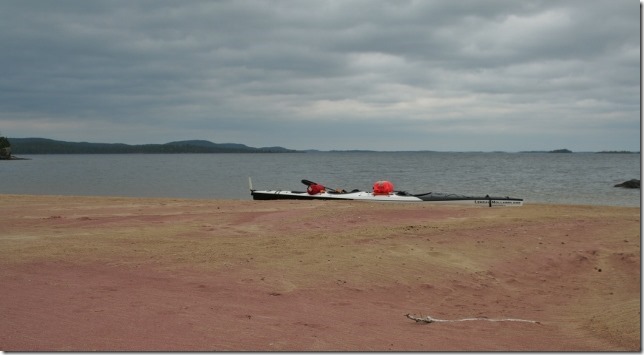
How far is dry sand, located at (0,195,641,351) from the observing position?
5.89 m

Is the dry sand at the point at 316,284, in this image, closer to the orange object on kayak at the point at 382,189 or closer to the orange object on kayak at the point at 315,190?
the orange object on kayak at the point at 382,189

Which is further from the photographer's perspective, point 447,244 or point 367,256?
point 447,244

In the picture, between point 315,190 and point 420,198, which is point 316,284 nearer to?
point 420,198

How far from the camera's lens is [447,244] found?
11.9 m

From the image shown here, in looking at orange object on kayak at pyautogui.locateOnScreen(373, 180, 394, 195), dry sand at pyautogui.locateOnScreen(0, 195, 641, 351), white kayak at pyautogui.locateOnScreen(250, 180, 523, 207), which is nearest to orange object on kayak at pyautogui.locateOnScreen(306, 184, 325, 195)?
white kayak at pyautogui.locateOnScreen(250, 180, 523, 207)

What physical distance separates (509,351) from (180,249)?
710 cm

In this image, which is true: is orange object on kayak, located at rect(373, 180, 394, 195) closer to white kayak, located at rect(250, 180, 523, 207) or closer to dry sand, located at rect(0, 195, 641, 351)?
white kayak, located at rect(250, 180, 523, 207)

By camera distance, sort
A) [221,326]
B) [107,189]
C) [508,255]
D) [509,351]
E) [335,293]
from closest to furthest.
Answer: [509,351]
[221,326]
[335,293]
[508,255]
[107,189]

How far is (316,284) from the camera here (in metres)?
8.60

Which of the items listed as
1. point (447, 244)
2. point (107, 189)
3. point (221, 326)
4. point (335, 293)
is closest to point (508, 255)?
point (447, 244)

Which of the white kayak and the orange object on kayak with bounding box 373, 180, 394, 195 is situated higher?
the orange object on kayak with bounding box 373, 180, 394, 195

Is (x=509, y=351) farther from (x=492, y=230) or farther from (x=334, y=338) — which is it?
(x=492, y=230)

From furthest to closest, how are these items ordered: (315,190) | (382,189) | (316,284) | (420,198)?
(315,190) < (382,189) < (420,198) < (316,284)

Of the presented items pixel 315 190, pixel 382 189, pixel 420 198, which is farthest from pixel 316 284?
pixel 315 190
